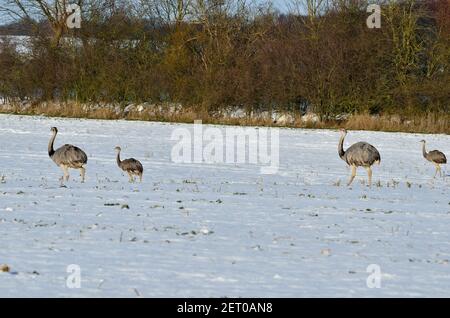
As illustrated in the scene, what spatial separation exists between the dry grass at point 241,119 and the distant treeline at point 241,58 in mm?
1320

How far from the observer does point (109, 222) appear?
39.6 ft

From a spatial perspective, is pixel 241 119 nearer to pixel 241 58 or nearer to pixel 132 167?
pixel 241 58

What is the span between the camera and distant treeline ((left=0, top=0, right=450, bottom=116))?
43.0 m

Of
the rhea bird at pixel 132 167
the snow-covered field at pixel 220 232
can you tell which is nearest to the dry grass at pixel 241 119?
the snow-covered field at pixel 220 232

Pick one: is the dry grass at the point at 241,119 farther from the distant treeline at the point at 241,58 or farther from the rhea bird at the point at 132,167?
the rhea bird at the point at 132,167

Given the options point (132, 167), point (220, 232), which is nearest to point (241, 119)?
point (132, 167)

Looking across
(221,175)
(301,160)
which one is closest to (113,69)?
(301,160)

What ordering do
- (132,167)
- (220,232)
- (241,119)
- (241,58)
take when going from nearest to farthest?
(220,232) → (132,167) → (241,119) → (241,58)

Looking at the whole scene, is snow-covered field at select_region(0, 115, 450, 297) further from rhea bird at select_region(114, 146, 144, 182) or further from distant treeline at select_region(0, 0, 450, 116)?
distant treeline at select_region(0, 0, 450, 116)

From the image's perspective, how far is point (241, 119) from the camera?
137 feet

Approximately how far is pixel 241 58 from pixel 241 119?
212 inches

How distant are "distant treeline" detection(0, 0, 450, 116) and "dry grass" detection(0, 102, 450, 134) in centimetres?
132

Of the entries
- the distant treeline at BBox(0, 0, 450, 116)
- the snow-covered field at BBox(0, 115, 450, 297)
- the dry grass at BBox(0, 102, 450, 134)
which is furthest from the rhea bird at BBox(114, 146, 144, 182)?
the distant treeline at BBox(0, 0, 450, 116)
